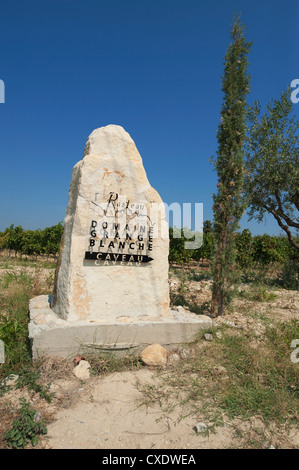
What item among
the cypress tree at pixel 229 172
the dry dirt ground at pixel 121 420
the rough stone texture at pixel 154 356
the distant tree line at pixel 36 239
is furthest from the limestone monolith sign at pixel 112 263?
the distant tree line at pixel 36 239

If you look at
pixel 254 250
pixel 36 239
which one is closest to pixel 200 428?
pixel 254 250

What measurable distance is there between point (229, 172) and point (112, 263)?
311 centimetres

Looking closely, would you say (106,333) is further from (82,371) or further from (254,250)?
(254,250)

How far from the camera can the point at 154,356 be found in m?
3.93

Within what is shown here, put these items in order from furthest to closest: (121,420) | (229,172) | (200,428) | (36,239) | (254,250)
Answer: (36,239) < (254,250) < (229,172) < (121,420) < (200,428)

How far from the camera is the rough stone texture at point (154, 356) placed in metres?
3.89

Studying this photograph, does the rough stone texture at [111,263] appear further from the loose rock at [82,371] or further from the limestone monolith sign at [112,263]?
the loose rock at [82,371]

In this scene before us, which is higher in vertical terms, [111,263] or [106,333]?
[111,263]

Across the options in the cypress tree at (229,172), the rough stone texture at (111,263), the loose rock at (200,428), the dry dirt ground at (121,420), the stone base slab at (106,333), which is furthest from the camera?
the cypress tree at (229,172)

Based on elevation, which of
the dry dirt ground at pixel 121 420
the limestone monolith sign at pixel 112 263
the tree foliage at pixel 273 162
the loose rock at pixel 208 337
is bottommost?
the dry dirt ground at pixel 121 420

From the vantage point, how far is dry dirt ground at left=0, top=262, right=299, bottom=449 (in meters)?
2.55

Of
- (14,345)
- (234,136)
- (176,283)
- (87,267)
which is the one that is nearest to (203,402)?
Answer: (87,267)

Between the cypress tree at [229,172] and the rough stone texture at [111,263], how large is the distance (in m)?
1.69

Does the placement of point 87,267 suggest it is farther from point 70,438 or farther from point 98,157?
point 70,438
